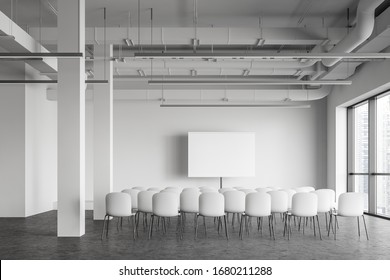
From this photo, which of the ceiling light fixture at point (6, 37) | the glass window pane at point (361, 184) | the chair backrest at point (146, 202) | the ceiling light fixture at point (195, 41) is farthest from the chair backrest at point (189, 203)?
the glass window pane at point (361, 184)

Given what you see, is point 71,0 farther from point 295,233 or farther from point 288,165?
point 288,165

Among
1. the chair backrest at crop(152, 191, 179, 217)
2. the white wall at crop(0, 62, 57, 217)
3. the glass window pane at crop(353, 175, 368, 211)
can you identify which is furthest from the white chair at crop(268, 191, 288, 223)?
the white wall at crop(0, 62, 57, 217)

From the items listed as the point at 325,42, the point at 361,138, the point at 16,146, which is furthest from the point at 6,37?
the point at 361,138

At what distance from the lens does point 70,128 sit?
30.3ft

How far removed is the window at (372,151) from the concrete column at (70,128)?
8008mm

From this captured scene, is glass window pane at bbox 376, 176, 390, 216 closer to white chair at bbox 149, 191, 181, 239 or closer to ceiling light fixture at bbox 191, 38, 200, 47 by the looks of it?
ceiling light fixture at bbox 191, 38, 200, 47

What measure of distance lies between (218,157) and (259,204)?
25.9 feet

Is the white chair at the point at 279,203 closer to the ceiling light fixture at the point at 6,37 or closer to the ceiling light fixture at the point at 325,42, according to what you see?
the ceiling light fixture at the point at 325,42

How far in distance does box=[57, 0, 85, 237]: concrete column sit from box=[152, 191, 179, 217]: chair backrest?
1.38 metres

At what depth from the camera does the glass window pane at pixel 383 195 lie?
13312mm

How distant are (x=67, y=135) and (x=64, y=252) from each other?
233 cm

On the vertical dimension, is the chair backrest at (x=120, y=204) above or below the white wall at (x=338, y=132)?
below

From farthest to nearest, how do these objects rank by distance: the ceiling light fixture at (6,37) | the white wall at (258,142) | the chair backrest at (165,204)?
the white wall at (258,142)
the chair backrest at (165,204)
the ceiling light fixture at (6,37)

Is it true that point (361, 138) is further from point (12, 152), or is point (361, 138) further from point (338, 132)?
point (12, 152)
